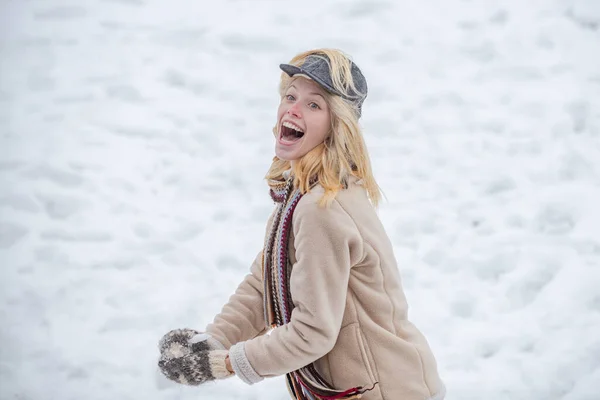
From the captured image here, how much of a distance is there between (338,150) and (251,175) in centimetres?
244

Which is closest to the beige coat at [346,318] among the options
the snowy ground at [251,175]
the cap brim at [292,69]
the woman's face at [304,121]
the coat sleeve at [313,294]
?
the coat sleeve at [313,294]

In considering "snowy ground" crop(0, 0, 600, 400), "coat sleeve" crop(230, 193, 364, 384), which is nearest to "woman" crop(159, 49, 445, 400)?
"coat sleeve" crop(230, 193, 364, 384)

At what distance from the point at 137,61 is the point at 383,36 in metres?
1.56

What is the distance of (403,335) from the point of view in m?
1.69

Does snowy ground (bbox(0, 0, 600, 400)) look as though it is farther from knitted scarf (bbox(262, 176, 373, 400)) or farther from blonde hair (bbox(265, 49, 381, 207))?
blonde hair (bbox(265, 49, 381, 207))

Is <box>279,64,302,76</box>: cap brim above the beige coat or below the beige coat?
above

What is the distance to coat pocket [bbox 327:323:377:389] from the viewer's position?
1627mm

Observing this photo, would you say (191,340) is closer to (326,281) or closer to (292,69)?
(326,281)

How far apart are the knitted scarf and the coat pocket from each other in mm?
24

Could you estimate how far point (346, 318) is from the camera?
1638 mm

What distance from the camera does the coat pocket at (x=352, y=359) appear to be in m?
1.63

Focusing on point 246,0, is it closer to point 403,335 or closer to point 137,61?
point 137,61

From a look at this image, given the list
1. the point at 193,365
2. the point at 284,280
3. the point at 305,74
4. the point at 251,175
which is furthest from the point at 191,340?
the point at 251,175

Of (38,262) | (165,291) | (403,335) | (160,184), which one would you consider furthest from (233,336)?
(160,184)
